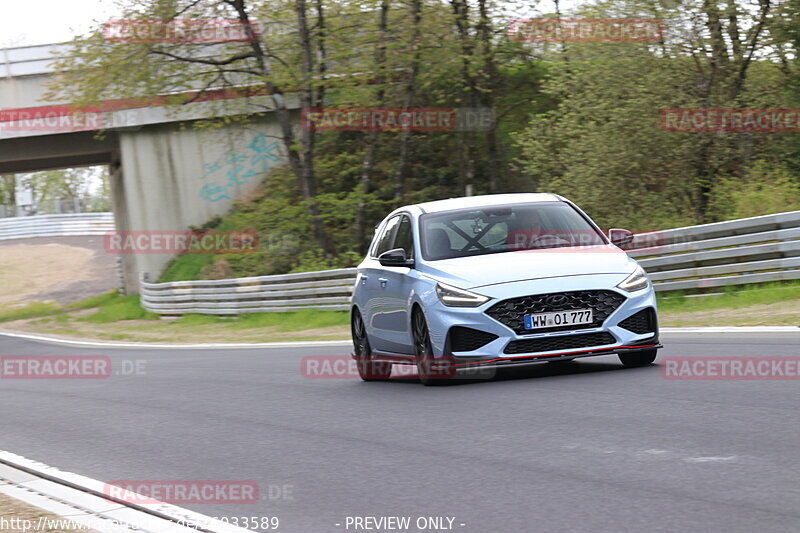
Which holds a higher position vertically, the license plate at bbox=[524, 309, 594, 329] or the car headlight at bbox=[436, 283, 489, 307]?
the car headlight at bbox=[436, 283, 489, 307]

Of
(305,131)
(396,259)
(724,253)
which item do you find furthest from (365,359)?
(305,131)

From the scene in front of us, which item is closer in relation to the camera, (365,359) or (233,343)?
(365,359)

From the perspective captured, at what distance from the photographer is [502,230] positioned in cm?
1143

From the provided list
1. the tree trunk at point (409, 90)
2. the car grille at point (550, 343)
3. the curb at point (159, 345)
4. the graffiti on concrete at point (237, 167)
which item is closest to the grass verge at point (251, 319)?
the curb at point (159, 345)

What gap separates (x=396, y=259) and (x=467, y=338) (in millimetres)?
1399

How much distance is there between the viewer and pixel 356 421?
9484 millimetres

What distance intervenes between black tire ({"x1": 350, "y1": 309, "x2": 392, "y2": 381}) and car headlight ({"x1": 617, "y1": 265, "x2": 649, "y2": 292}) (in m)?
3.02

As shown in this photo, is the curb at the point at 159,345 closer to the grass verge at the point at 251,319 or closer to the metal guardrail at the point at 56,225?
the grass verge at the point at 251,319

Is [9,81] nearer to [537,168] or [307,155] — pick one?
[307,155]

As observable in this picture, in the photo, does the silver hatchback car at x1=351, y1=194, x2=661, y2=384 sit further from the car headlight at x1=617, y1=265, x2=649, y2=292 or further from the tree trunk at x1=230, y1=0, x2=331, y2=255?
the tree trunk at x1=230, y1=0, x2=331, y2=255

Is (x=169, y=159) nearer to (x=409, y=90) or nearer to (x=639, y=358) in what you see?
(x=409, y=90)

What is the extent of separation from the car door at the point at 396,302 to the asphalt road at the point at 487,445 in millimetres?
462

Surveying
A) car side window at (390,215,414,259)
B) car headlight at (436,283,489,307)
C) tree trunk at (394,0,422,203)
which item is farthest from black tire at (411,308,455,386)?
tree trunk at (394,0,422,203)

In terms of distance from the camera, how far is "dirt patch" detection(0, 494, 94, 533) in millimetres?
6086
